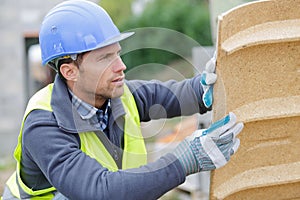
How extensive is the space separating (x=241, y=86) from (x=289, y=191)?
52 cm

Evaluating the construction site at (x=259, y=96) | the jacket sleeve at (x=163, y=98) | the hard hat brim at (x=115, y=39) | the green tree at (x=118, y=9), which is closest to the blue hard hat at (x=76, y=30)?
the hard hat brim at (x=115, y=39)

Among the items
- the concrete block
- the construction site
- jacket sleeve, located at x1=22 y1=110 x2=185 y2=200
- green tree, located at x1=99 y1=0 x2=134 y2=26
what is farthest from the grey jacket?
green tree, located at x1=99 y1=0 x2=134 y2=26

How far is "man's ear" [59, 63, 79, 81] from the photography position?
2508 millimetres

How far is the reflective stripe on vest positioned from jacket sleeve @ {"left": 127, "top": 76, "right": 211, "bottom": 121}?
0.05 m

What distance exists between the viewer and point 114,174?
2.25 meters

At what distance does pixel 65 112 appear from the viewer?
2459mm

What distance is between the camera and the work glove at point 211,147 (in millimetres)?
2199

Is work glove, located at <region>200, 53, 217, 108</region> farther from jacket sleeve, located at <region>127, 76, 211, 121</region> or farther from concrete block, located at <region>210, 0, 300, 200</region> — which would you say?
jacket sleeve, located at <region>127, 76, 211, 121</region>

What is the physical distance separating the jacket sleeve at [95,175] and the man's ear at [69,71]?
288 mm

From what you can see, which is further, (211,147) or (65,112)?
(65,112)

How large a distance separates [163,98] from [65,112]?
1.69ft

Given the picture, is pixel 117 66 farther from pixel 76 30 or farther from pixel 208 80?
pixel 208 80

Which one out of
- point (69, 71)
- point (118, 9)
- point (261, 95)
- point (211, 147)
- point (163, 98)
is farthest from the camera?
point (118, 9)

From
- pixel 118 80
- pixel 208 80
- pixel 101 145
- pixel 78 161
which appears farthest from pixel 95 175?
pixel 208 80
